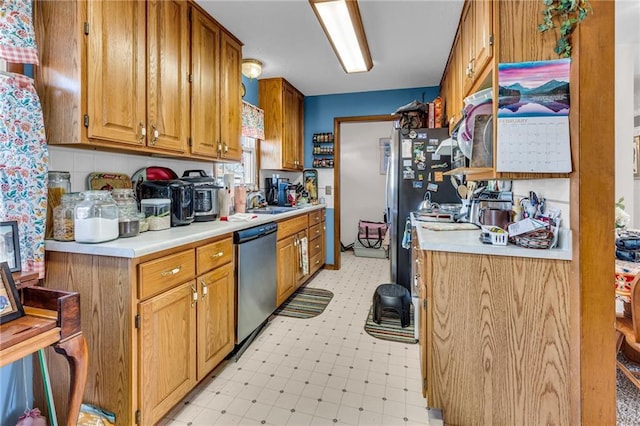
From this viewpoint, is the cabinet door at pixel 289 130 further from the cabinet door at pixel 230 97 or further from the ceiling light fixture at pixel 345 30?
the cabinet door at pixel 230 97

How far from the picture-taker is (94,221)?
1395 millimetres

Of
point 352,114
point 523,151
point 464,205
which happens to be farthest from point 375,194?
point 523,151

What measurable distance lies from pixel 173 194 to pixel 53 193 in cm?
57

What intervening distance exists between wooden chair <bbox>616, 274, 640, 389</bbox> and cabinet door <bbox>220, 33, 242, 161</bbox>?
2.59 m

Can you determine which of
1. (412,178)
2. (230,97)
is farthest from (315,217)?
(230,97)

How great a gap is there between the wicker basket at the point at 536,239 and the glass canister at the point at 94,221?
6.06 feet

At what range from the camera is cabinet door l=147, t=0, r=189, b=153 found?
182 cm

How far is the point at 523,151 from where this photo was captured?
4.36 ft

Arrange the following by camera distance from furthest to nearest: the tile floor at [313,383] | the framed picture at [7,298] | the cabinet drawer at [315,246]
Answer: the cabinet drawer at [315,246] → the tile floor at [313,383] → the framed picture at [7,298]

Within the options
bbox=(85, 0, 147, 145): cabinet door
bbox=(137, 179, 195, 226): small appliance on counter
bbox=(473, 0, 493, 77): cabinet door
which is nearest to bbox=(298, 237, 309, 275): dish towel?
bbox=(137, 179, 195, 226): small appliance on counter

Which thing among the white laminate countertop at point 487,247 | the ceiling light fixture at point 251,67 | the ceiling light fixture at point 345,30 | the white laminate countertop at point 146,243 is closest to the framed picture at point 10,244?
the white laminate countertop at point 146,243

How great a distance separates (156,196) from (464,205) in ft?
7.30

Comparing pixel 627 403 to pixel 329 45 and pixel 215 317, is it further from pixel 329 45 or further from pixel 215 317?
pixel 329 45

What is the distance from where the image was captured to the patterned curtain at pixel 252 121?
10.5ft
